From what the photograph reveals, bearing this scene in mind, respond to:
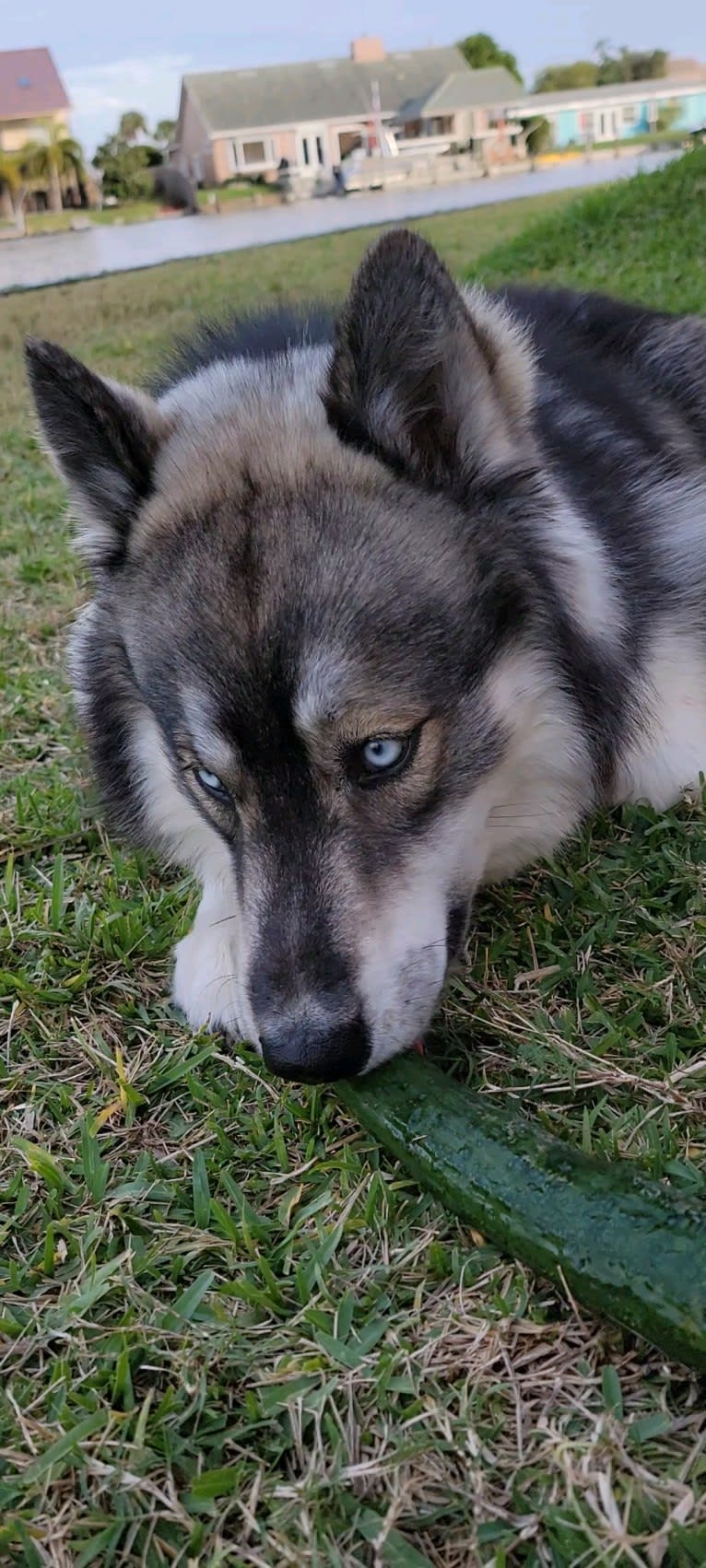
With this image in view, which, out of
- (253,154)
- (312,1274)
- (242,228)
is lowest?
(312,1274)

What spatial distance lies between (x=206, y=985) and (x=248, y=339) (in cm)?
176

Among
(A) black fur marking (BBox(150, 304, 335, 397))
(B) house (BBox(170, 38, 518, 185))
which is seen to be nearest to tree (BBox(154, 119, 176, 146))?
(B) house (BBox(170, 38, 518, 185))

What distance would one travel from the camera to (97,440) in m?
2.56

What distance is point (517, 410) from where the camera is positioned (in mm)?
2543

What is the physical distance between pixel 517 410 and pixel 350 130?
51917mm

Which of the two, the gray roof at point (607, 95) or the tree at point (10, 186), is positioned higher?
the gray roof at point (607, 95)

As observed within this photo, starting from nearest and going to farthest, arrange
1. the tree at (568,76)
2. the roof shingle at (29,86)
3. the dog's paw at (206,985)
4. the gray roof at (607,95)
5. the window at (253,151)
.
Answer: the dog's paw at (206,985), the window at (253,151), the roof shingle at (29,86), the gray roof at (607,95), the tree at (568,76)

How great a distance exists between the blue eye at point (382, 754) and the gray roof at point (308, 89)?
50501mm

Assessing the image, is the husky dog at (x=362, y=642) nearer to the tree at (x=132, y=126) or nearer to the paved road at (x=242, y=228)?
the paved road at (x=242, y=228)

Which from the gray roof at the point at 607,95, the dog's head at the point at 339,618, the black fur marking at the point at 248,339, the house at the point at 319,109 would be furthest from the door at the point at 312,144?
the dog's head at the point at 339,618

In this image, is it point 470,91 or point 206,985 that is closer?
point 206,985

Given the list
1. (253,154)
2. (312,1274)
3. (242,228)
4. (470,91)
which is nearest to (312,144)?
(253,154)

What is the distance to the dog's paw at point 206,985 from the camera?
101 inches

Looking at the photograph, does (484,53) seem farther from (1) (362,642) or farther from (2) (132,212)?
(1) (362,642)
